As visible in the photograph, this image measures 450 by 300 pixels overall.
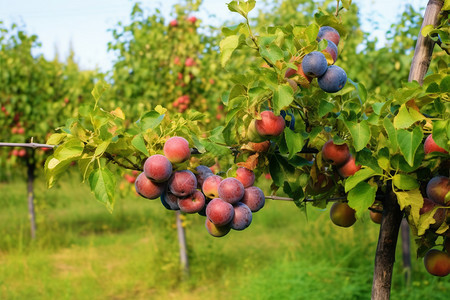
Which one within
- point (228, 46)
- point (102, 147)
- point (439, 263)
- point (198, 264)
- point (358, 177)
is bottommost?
point (198, 264)

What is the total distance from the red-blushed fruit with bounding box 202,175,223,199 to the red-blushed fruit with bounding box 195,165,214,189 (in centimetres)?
4

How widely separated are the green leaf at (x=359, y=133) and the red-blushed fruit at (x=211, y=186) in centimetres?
38

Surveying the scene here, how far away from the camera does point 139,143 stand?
4.03ft

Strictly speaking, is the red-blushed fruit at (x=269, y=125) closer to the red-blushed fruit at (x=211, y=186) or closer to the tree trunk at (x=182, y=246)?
the red-blushed fruit at (x=211, y=186)

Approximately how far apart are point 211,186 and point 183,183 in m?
0.08

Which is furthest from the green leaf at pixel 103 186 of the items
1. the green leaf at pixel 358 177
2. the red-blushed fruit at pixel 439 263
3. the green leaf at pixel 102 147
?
the red-blushed fruit at pixel 439 263

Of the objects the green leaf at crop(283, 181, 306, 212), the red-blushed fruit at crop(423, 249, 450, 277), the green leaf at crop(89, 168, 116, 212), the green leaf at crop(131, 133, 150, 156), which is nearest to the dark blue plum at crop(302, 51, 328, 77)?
the green leaf at crop(283, 181, 306, 212)

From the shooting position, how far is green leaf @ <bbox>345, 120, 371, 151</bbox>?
118 cm

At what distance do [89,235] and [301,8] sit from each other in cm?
576

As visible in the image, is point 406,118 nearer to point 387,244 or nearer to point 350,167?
point 350,167

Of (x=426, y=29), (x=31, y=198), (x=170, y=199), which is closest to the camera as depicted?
(x=170, y=199)

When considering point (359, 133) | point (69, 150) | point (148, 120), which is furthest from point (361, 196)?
point (69, 150)

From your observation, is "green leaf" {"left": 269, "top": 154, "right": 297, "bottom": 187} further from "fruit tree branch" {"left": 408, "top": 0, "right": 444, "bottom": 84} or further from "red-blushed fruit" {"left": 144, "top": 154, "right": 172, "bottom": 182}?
"fruit tree branch" {"left": 408, "top": 0, "right": 444, "bottom": 84}

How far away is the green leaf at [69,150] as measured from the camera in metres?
1.23
